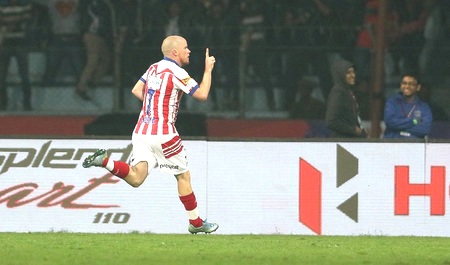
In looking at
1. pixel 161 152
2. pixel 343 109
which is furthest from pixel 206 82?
pixel 343 109

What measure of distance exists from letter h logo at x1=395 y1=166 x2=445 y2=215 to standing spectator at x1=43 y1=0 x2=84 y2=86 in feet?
16.2

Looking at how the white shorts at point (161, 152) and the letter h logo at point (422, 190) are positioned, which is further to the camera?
the letter h logo at point (422, 190)

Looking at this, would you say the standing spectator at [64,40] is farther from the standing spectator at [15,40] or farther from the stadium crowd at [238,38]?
the standing spectator at [15,40]

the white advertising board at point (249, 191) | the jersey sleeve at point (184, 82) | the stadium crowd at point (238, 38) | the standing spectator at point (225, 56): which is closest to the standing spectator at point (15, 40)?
the stadium crowd at point (238, 38)

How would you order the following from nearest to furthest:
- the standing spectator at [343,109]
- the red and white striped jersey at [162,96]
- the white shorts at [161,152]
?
the red and white striped jersey at [162,96]
the white shorts at [161,152]
the standing spectator at [343,109]

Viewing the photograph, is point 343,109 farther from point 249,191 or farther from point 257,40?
point 257,40

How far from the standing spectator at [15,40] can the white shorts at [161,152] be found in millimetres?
5225

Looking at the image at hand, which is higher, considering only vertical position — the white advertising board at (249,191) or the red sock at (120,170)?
the red sock at (120,170)

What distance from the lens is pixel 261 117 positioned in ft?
51.2

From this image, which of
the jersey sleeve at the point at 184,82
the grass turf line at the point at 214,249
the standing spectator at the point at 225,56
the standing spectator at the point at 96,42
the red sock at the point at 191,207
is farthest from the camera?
the standing spectator at the point at 96,42

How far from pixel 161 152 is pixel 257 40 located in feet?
16.9

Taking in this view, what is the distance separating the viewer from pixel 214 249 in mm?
10219

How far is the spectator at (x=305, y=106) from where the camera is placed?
1550 centimetres

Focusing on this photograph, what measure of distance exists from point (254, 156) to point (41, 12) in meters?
4.82
